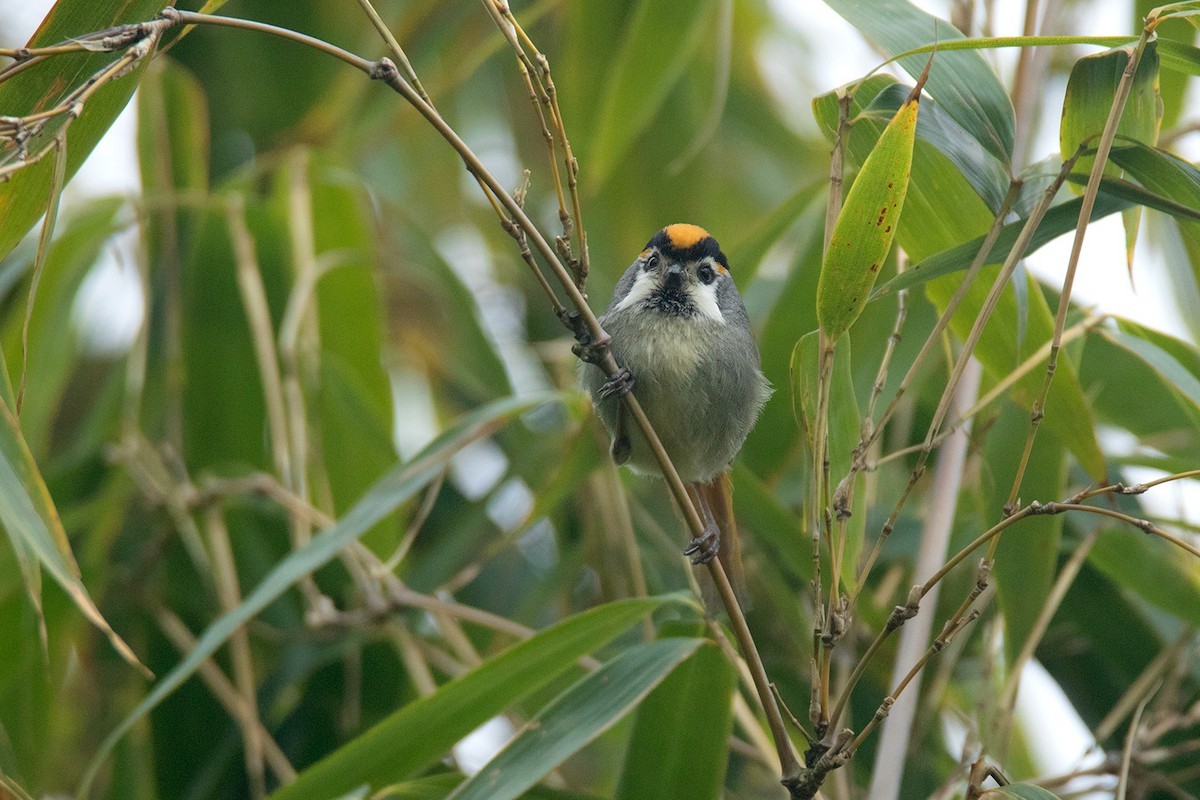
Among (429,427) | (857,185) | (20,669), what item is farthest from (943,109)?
(429,427)

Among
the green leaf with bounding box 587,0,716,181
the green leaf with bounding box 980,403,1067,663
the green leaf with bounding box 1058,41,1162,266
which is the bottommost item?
the green leaf with bounding box 980,403,1067,663

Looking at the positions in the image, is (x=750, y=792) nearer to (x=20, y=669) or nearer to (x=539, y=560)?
(x=539, y=560)

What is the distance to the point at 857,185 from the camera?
4.86 feet

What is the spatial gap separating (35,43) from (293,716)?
6.33 ft

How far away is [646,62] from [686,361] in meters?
0.76

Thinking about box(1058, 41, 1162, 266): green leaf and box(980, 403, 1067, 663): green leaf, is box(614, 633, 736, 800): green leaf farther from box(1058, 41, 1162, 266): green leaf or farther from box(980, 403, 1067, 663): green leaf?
box(1058, 41, 1162, 266): green leaf

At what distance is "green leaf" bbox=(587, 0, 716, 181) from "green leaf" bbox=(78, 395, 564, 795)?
748 millimetres

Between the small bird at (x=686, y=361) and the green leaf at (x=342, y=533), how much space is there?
8.1 inches

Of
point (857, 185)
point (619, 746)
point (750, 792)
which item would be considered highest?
point (857, 185)

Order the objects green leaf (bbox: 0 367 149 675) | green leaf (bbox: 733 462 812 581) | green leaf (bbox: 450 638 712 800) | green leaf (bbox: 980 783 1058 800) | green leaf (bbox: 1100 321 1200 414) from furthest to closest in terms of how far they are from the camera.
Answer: green leaf (bbox: 733 462 812 581)
green leaf (bbox: 1100 321 1200 414)
green leaf (bbox: 450 638 712 800)
green leaf (bbox: 980 783 1058 800)
green leaf (bbox: 0 367 149 675)

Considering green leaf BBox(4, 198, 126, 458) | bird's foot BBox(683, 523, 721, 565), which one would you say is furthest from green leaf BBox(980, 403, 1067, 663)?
green leaf BBox(4, 198, 126, 458)

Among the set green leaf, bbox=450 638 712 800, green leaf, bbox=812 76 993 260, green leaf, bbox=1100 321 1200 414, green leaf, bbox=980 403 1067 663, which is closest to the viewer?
green leaf, bbox=450 638 712 800

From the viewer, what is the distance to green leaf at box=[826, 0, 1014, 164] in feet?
5.49

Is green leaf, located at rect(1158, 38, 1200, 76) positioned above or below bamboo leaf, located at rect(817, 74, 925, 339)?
above
